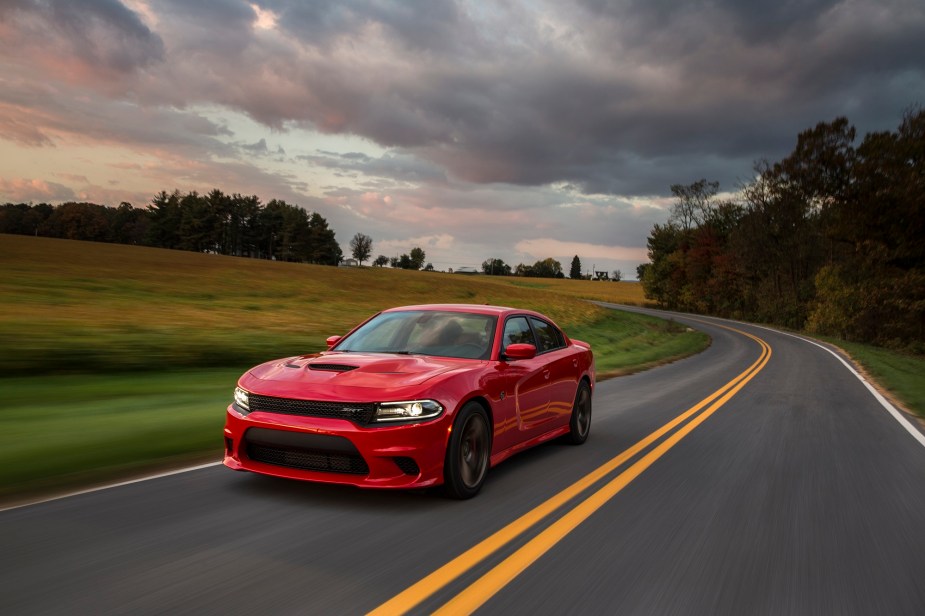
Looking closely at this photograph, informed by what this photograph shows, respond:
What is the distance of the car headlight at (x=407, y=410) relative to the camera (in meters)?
5.01

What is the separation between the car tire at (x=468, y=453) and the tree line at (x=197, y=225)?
5291 inches

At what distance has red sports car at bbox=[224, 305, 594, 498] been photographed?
495 centimetres

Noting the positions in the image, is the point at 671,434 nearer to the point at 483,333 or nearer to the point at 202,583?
the point at 483,333

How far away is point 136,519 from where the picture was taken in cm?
456

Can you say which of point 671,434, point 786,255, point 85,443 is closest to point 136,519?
point 85,443

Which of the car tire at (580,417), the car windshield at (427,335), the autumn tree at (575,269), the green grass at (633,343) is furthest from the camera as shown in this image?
the autumn tree at (575,269)

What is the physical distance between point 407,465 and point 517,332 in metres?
2.46

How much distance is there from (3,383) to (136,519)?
6.86 metres

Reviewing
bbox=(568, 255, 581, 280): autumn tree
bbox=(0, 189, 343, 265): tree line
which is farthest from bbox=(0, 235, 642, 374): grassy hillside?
bbox=(568, 255, 581, 280): autumn tree

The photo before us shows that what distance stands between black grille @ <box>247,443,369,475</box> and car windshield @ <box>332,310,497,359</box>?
152 centimetres

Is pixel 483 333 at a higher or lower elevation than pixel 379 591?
higher

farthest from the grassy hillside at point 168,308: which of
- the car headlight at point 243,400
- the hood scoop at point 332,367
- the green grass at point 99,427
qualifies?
the hood scoop at point 332,367

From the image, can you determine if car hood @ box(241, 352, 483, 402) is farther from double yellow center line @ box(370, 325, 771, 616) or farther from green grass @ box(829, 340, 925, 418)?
green grass @ box(829, 340, 925, 418)

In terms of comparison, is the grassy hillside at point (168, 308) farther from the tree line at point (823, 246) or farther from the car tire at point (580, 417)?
the tree line at point (823, 246)
